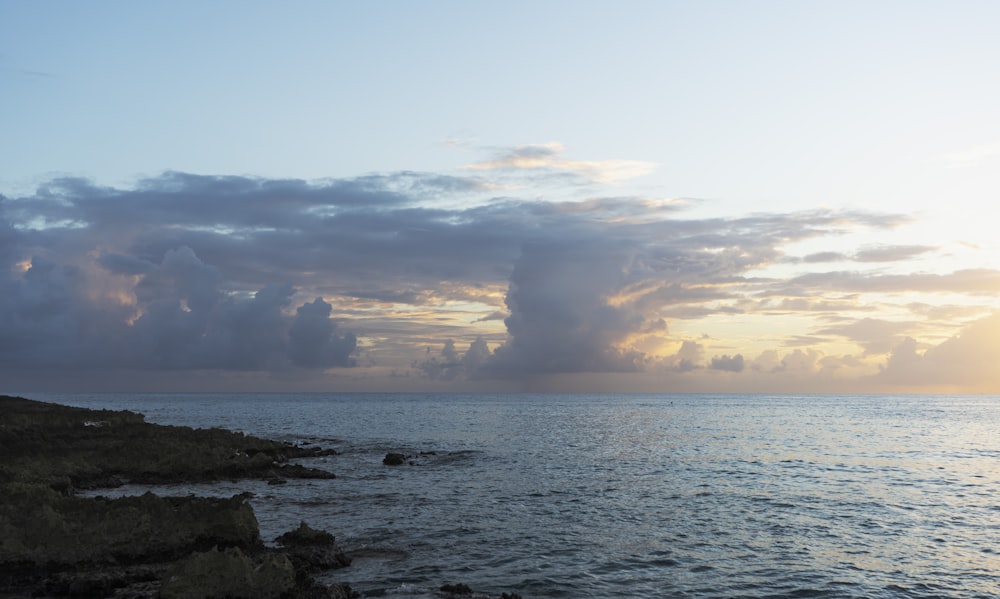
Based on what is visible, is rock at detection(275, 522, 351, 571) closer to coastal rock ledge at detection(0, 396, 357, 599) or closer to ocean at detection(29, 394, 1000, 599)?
coastal rock ledge at detection(0, 396, 357, 599)

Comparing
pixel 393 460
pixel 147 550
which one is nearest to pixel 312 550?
pixel 147 550

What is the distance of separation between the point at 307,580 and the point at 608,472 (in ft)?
131

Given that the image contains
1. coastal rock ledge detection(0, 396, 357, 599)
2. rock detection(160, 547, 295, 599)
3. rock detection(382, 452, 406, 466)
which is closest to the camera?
rock detection(160, 547, 295, 599)

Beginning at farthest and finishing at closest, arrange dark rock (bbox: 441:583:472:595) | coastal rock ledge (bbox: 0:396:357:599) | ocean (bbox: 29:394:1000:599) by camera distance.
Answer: ocean (bbox: 29:394:1000:599) < dark rock (bbox: 441:583:472:595) < coastal rock ledge (bbox: 0:396:357:599)

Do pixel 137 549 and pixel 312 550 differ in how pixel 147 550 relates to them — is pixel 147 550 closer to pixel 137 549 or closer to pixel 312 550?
pixel 137 549

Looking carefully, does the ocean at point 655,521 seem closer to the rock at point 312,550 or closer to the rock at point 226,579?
the rock at point 312,550

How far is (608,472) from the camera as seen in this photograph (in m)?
59.8

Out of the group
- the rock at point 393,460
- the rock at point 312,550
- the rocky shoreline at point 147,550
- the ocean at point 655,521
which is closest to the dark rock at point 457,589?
the rocky shoreline at point 147,550

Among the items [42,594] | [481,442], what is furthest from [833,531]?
[481,442]

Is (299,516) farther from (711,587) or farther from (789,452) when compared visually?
(789,452)

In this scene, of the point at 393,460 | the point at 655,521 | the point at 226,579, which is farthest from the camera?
the point at 393,460

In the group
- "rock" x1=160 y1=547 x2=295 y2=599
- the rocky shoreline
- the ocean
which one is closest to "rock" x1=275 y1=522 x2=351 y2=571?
the rocky shoreline

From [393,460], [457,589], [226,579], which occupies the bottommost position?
[393,460]

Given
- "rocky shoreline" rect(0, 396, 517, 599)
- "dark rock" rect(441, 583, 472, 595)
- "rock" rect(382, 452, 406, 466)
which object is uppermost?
"rocky shoreline" rect(0, 396, 517, 599)
